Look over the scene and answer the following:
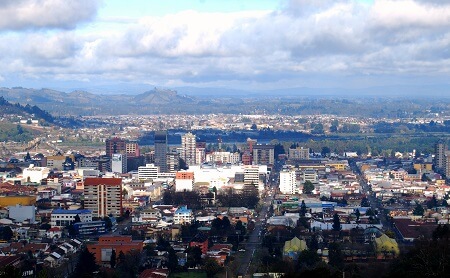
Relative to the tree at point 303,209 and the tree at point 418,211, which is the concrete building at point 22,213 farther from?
the tree at point 418,211

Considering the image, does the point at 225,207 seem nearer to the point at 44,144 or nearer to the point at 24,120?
the point at 44,144

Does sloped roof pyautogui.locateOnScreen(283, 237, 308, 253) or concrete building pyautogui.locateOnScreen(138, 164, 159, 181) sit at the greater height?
concrete building pyautogui.locateOnScreen(138, 164, 159, 181)

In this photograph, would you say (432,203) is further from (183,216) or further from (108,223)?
(108,223)

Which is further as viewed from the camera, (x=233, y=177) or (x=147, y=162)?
(x=147, y=162)

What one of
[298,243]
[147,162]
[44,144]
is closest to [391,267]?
[298,243]

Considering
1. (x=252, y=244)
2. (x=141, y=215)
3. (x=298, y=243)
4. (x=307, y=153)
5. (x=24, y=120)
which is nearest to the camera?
(x=298, y=243)

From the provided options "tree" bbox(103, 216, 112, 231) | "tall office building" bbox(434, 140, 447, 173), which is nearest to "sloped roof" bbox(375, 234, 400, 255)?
"tree" bbox(103, 216, 112, 231)

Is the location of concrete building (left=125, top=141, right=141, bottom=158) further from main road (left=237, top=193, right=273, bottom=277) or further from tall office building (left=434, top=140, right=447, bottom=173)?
main road (left=237, top=193, right=273, bottom=277)
